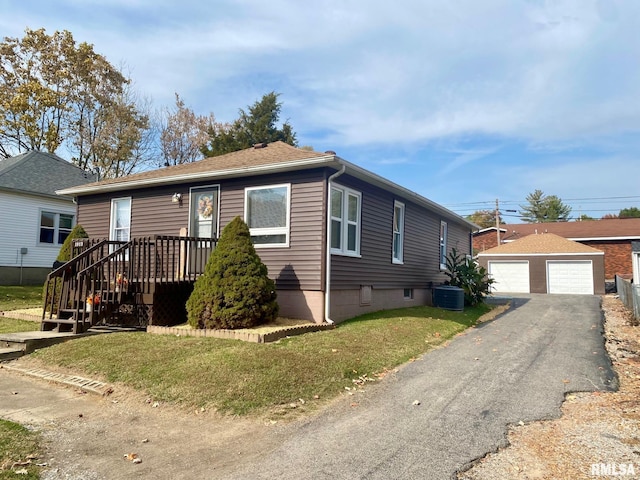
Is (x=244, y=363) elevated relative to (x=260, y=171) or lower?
lower

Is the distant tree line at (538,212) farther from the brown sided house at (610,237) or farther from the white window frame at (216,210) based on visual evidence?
the white window frame at (216,210)

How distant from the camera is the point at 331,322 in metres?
8.89

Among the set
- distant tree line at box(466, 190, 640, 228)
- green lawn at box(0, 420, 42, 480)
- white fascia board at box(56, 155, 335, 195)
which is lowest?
green lawn at box(0, 420, 42, 480)

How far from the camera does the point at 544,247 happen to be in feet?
82.6

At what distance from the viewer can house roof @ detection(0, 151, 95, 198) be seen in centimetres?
1812

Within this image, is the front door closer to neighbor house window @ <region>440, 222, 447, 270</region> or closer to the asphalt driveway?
the asphalt driveway

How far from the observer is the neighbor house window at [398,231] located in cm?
1235


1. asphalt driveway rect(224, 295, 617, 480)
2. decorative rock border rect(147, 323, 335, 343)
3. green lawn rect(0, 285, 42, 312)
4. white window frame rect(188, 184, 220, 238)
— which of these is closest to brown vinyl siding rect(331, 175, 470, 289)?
decorative rock border rect(147, 323, 335, 343)

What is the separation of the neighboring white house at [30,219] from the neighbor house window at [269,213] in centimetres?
1310

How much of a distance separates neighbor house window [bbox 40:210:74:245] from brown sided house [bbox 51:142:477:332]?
7.19m

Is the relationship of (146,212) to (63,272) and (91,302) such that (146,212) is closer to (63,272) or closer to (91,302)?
→ (63,272)

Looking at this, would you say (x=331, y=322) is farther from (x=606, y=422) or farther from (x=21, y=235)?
(x=21, y=235)

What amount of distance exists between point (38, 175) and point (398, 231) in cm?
1666

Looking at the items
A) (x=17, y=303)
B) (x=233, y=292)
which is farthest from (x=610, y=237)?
(x=17, y=303)
